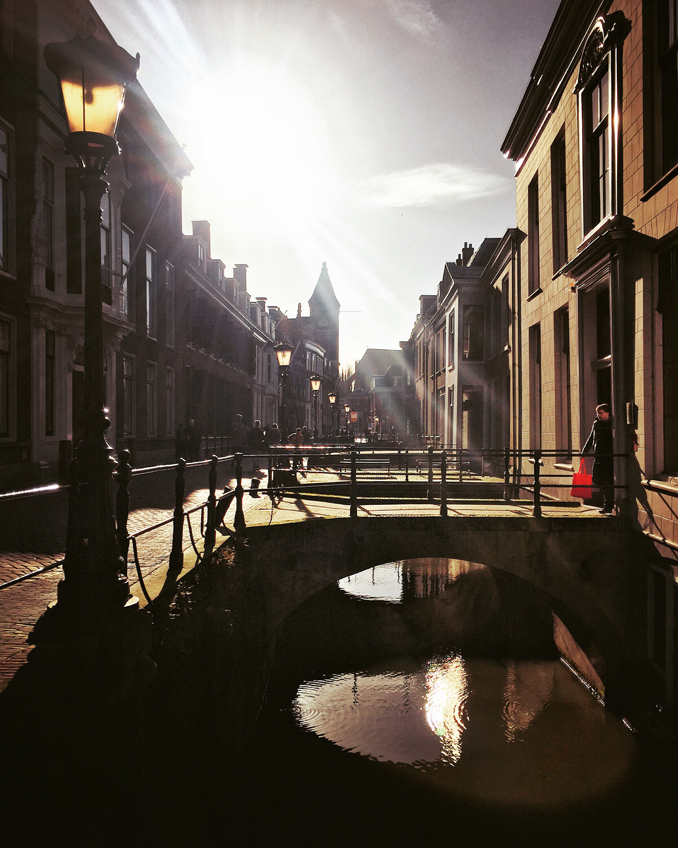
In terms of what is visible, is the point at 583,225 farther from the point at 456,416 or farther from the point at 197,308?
the point at 197,308

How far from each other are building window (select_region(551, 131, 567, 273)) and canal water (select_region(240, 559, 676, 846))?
21.4ft

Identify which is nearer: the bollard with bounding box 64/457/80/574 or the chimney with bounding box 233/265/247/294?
the bollard with bounding box 64/457/80/574

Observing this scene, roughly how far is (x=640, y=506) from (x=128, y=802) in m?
6.93

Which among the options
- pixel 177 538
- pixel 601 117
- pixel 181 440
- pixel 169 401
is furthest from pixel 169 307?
pixel 177 538

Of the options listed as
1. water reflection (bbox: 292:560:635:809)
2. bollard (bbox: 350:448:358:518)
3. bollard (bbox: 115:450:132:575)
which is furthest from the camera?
bollard (bbox: 350:448:358:518)

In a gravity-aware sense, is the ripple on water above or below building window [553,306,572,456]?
below

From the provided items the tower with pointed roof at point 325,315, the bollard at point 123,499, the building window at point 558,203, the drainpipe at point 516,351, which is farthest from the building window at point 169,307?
the tower with pointed roof at point 325,315

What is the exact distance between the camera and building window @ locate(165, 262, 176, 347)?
82.2 ft

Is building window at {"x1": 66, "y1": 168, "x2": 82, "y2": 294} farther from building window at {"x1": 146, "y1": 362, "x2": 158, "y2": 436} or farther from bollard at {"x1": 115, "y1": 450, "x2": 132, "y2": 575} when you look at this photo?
bollard at {"x1": 115, "y1": 450, "x2": 132, "y2": 575}

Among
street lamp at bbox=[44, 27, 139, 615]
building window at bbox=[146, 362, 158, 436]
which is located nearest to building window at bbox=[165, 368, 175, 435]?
building window at bbox=[146, 362, 158, 436]

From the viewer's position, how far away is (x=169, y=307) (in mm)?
25656

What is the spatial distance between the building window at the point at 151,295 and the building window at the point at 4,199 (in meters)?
9.47

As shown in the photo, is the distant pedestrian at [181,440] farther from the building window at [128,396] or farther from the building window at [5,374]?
the building window at [5,374]

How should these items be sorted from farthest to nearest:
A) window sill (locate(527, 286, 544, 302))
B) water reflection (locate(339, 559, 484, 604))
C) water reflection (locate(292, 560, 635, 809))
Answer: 1. water reflection (locate(339, 559, 484, 604))
2. window sill (locate(527, 286, 544, 302))
3. water reflection (locate(292, 560, 635, 809))
